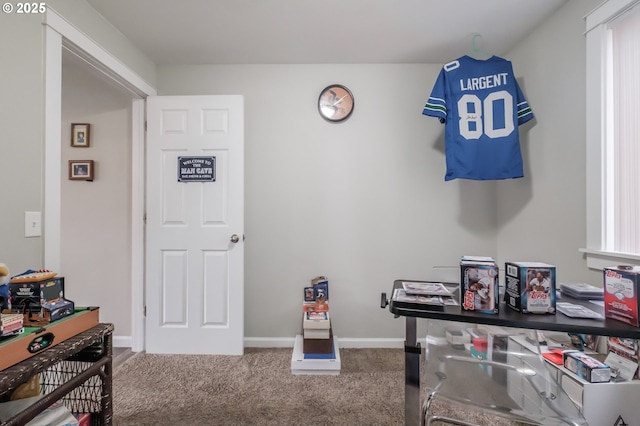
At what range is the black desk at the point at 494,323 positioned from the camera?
34.1 inches

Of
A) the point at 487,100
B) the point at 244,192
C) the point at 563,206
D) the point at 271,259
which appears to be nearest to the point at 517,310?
the point at 563,206

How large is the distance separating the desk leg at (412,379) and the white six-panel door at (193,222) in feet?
5.22

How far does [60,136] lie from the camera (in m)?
1.73

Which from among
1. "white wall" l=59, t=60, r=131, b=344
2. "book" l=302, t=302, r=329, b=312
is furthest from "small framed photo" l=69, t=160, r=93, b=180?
"book" l=302, t=302, r=329, b=312

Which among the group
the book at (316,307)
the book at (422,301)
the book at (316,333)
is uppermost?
the book at (422,301)

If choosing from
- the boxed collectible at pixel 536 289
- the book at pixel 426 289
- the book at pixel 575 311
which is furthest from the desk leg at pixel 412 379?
the book at pixel 575 311

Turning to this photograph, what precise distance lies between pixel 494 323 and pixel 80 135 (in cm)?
330

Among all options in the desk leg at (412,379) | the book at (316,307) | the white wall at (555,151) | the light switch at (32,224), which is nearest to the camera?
the desk leg at (412,379)

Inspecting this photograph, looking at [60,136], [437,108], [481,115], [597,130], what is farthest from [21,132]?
[597,130]

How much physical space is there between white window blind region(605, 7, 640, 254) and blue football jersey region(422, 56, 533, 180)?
0.50 meters

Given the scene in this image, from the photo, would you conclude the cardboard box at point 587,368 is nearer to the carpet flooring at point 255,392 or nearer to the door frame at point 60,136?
the carpet flooring at point 255,392

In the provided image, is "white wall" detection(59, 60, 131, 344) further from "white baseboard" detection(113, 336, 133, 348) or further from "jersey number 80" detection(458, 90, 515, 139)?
"jersey number 80" detection(458, 90, 515, 139)

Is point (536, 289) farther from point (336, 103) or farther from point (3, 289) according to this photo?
point (336, 103)

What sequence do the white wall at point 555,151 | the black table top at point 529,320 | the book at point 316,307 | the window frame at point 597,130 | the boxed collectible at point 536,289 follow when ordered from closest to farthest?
the black table top at point 529,320
the boxed collectible at point 536,289
the window frame at point 597,130
the white wall at point 555,151
the book at point 316,307
